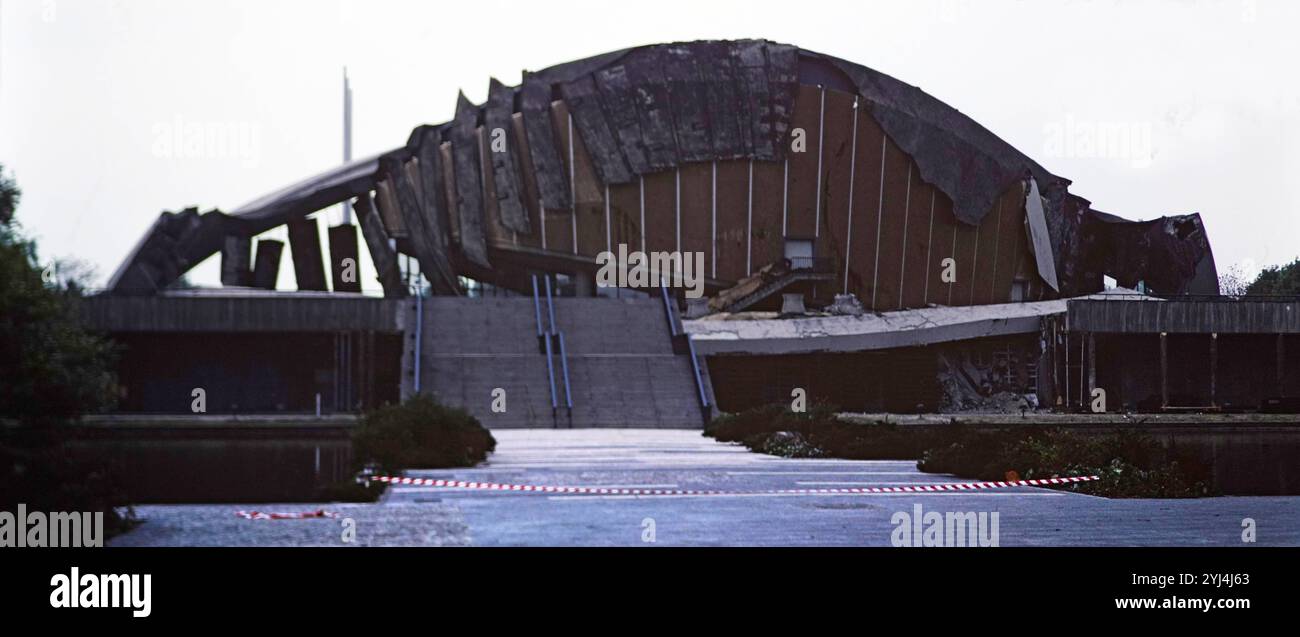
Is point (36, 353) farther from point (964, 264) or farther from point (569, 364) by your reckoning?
point (964, 264)

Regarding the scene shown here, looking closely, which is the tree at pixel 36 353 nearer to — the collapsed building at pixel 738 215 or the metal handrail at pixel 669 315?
the metal handrail at pixel 669 315

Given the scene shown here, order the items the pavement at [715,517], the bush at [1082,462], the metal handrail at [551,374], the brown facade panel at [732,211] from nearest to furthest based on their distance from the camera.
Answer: the pavement at [715,517] < the bush at [1082,462] < the metal handrail at [551,374] < the brown facade panel at [732,211]

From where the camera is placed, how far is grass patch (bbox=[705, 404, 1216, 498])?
16969 mm

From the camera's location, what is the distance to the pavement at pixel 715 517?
12086 millimetres

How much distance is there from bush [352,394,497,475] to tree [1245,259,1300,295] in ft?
92.9

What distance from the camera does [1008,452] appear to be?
19.3m

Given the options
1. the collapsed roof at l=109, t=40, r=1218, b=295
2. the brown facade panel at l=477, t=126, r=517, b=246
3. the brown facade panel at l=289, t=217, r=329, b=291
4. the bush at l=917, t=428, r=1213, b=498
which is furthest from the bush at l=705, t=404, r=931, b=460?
the brown facade panel at l=289, t=217, r=329, b=291

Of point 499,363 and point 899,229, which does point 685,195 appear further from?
point 499,363

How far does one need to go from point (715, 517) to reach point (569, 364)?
23725mm

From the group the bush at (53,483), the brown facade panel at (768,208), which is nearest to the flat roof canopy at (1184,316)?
the brown facade panel at (768,208)

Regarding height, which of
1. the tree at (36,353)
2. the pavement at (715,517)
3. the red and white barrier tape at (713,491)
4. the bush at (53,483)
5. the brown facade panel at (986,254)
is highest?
the brown facade panel at (986,254)

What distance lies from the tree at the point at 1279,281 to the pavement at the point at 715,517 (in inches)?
1082
